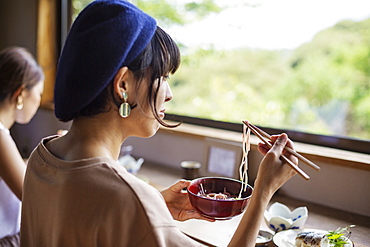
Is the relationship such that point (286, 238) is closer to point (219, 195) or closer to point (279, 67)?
point (219, 195)

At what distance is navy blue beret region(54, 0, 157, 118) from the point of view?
80 centimetres

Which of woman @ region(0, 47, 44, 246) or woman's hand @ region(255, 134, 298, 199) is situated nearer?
woman's hand @ region(255, 134, 298, 199)

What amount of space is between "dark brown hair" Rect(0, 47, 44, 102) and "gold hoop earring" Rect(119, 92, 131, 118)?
1111 mm

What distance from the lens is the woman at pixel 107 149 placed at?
74cm

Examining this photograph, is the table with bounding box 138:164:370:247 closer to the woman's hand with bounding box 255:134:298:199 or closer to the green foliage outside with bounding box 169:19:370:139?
the woman's hand with bounding box 255:134:298:199

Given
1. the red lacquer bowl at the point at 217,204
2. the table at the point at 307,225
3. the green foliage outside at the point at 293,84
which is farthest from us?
the green foliage outside at the point at 293,84

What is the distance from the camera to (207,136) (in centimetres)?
198

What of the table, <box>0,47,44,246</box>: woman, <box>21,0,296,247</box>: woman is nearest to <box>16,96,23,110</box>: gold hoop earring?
<box>0,47,44,246</box>: woman

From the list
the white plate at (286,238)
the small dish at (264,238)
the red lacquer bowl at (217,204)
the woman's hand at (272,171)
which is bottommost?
the small dish at (264,238)

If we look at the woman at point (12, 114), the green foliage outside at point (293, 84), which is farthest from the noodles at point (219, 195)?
the green foliage outside at point (293, 84)

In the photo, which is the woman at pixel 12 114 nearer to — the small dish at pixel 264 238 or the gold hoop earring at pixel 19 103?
the gold hoop earring at pixel 19 103

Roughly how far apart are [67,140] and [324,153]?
1.20 m

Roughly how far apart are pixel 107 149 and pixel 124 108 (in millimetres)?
112

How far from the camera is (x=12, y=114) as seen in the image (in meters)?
1.81
